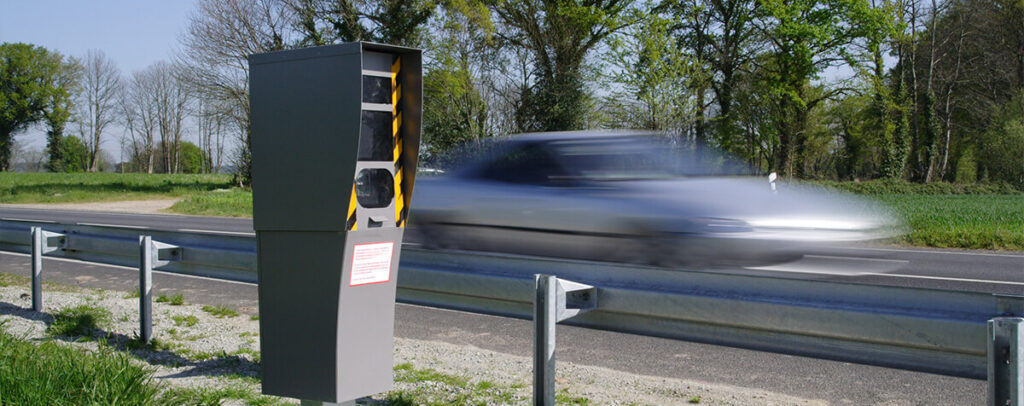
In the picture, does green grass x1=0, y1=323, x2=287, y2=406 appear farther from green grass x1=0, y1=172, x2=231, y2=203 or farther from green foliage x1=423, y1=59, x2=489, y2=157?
green grass x1=0, y1=172, x2=231, y2=203

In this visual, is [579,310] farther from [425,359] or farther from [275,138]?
[425,359]

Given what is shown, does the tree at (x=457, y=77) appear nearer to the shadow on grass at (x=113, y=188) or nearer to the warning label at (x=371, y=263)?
the shadow on grass at (x=113, y=188)

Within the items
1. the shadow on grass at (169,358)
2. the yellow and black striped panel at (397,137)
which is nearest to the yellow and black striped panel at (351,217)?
the yellow and black striped panel at (397,137)

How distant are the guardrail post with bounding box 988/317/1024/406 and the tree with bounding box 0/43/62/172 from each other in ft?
230

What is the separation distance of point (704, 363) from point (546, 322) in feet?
8.56

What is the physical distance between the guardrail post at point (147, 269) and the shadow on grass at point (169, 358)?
0.36ft

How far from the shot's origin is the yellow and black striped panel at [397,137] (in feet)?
11.4

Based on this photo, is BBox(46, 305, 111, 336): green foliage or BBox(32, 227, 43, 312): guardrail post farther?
BBox(32, 227, 43, 312): guardrail post

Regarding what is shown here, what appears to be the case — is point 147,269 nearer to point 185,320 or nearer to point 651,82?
point 185,320

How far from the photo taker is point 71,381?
3824 millimetres

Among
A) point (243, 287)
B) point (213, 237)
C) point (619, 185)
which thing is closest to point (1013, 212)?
point (619, 185)

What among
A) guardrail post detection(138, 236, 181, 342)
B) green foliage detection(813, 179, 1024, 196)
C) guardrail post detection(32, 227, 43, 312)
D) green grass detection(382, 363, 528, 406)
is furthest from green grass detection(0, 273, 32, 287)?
green foliage detection(813, 179, 1024, 196)

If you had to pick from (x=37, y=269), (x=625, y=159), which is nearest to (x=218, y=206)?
(x=625, y=159)

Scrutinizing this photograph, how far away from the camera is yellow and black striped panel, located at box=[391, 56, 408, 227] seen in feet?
11.4
